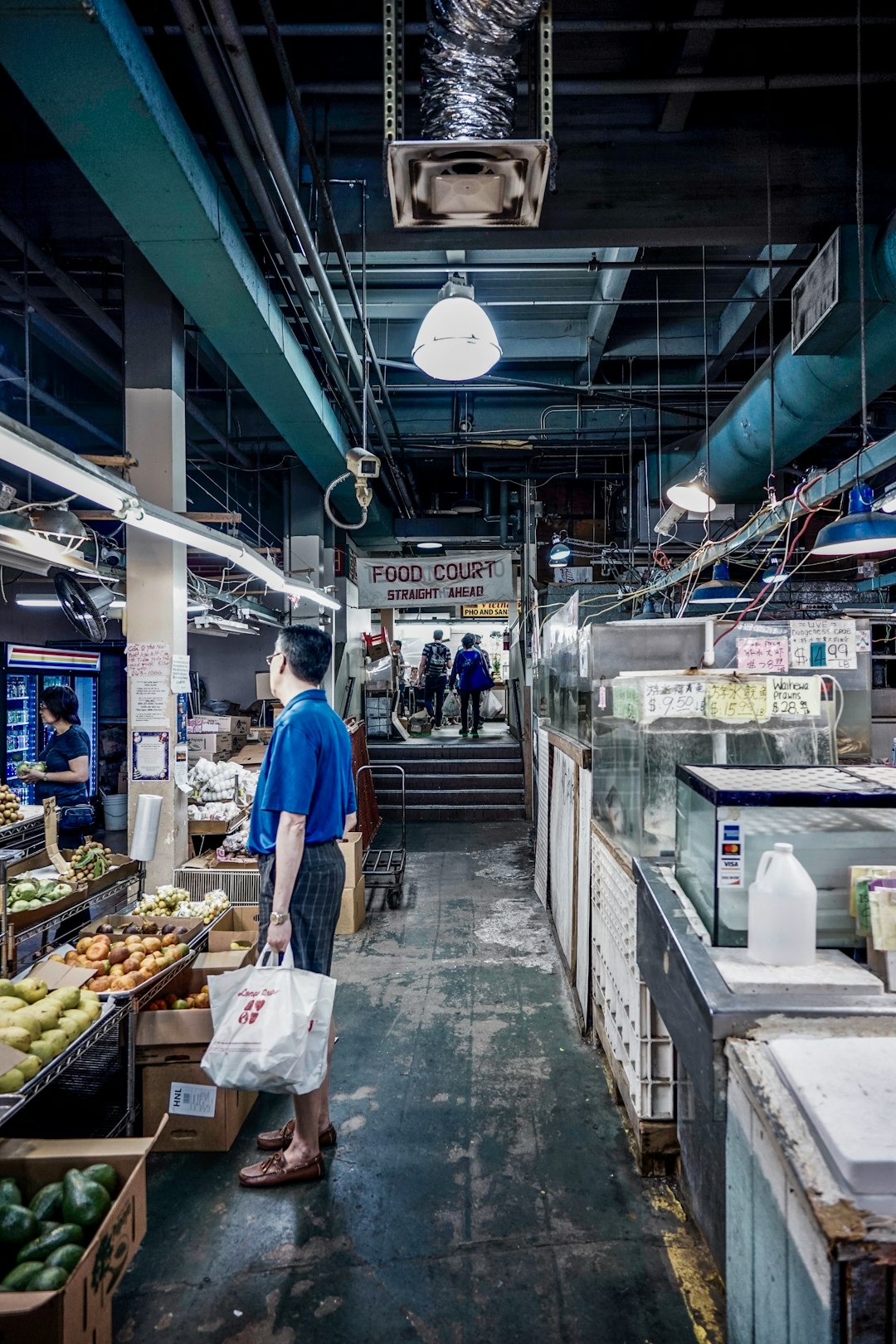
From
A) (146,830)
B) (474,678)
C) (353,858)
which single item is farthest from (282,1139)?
(474,678)

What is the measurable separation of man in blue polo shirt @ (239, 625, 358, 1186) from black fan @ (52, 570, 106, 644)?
9.46 feet

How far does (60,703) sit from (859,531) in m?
5.70

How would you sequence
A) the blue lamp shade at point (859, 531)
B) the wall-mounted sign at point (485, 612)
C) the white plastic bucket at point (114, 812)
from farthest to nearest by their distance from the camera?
the wall-mounted sign at point (485, 612)
the white plastic bucket at point (114, 812)
the blue lamp shade at point (859, 531)

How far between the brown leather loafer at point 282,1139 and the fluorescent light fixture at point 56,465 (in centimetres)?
273

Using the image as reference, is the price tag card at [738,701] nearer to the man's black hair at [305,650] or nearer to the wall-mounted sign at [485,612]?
the man's black hair at [305,650]

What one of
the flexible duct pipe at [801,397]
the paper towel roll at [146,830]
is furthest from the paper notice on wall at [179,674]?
the flexible duct pipe at [801,397]

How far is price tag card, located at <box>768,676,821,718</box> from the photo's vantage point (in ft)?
9.69

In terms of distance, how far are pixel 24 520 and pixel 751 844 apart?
12.0 ft

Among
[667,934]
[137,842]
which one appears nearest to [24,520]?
[137,842]

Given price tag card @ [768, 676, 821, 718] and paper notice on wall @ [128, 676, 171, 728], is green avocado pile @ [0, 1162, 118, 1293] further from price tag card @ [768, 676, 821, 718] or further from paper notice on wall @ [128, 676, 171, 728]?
paper notice on wall @ [128, 676, 171, 728]

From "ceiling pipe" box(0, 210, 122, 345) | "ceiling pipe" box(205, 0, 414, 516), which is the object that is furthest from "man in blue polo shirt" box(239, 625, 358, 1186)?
"ceiling pipe" box(0, 210, 122, 345)

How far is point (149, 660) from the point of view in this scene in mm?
4949

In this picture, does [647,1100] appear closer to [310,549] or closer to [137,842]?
[137,842]

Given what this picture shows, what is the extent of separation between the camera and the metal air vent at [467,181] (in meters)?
2.47
